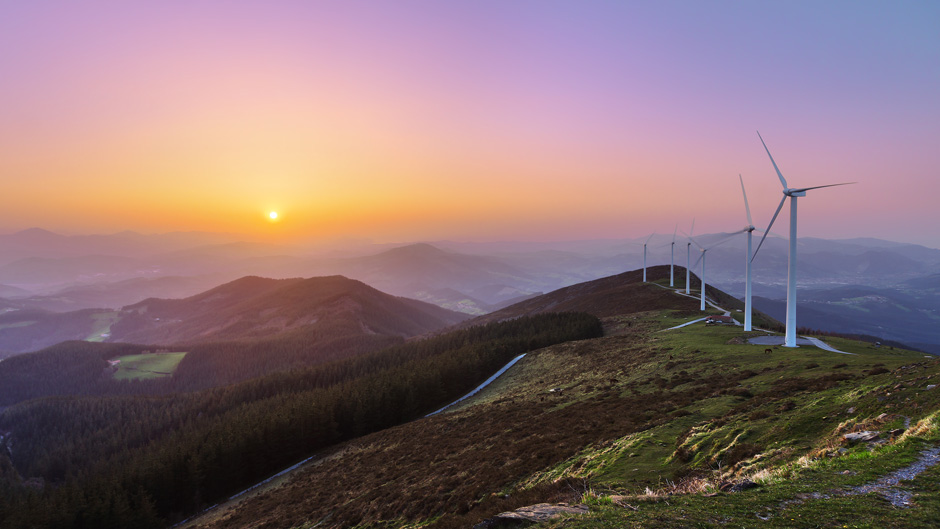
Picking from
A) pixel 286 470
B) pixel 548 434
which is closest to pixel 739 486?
pixel 548 434

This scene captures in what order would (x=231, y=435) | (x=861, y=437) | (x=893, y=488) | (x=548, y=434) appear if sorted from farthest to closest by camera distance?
1. (x=231, y=435)
2. (x=548, y=434)
3. (x=861, y=437)
4. (x=893, y=488)

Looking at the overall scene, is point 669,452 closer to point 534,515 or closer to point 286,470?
point 534,515

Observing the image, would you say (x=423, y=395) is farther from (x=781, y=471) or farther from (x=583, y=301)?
(x=583, y=301)

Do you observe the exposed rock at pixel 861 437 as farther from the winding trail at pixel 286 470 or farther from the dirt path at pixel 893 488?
the winding trail at pixel 286 470

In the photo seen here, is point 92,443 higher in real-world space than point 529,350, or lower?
lower

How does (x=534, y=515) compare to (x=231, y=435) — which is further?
(x=231, y=435)

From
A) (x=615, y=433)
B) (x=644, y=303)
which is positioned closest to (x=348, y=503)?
(x=615, y=433)

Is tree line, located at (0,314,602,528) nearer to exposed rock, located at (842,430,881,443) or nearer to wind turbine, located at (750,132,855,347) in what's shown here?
wind turbine, located at (750,132,855,347)
